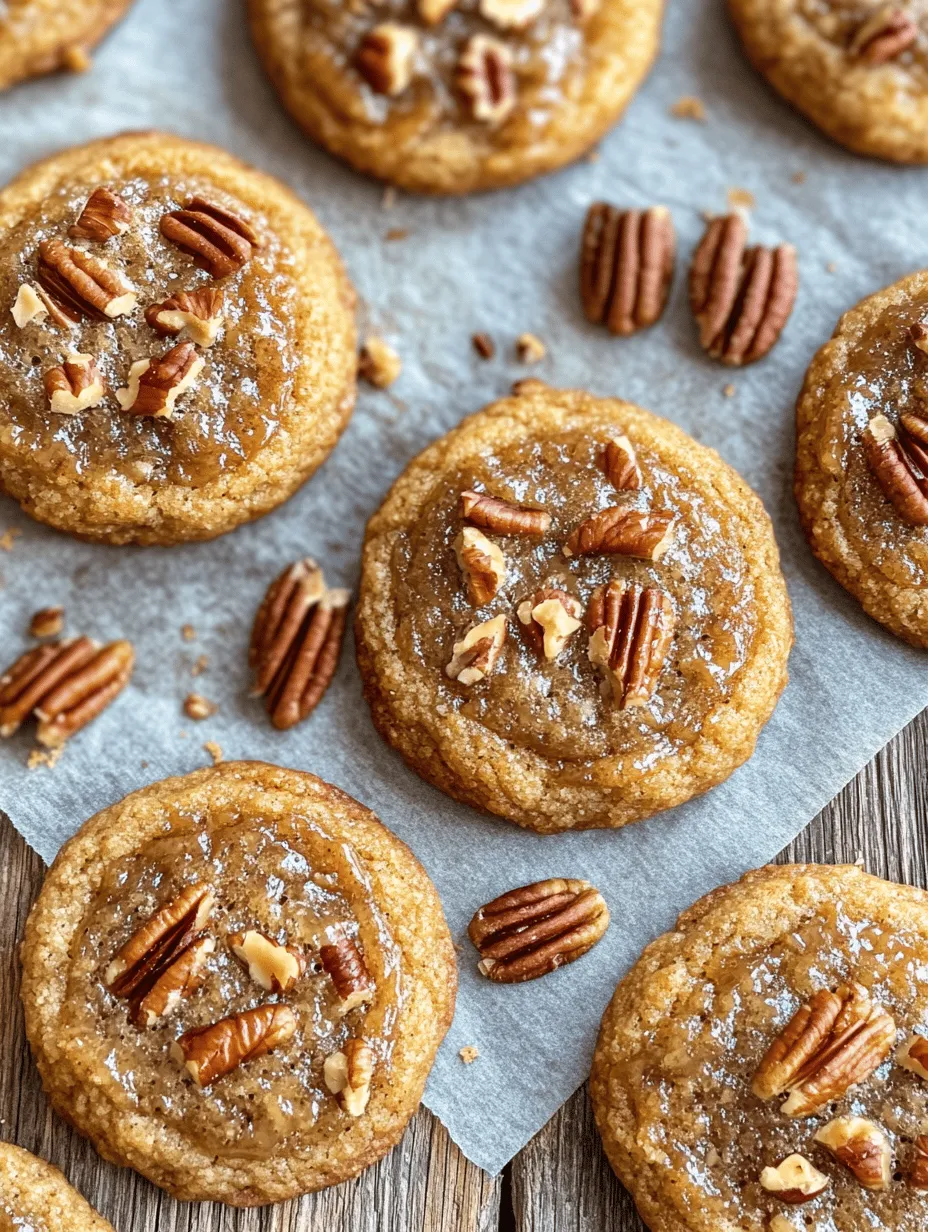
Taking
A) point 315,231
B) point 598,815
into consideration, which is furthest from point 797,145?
point 598,815

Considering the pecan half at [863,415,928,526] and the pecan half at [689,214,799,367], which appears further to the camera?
the pecan half at [689,214,799,367]

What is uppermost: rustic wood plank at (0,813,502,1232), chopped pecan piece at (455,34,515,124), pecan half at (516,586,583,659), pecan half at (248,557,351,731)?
chopped pecan piece at (455,34,515,124)

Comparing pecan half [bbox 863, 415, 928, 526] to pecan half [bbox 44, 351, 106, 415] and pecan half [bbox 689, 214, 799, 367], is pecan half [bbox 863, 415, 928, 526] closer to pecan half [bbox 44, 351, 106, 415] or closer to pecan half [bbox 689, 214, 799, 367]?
pecan half [bbox 689, 214, 799, 367]

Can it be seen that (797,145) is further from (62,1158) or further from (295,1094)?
(62,1158)

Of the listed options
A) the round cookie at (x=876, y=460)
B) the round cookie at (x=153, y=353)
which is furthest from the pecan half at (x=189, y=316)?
the round cookie at (x=876, y=460)

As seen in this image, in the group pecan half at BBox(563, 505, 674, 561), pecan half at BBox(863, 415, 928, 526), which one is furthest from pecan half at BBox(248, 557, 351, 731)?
pecan half at BBox(863, 415, 928, 526)

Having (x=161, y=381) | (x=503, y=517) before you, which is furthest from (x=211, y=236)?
(x=503, y=517)
